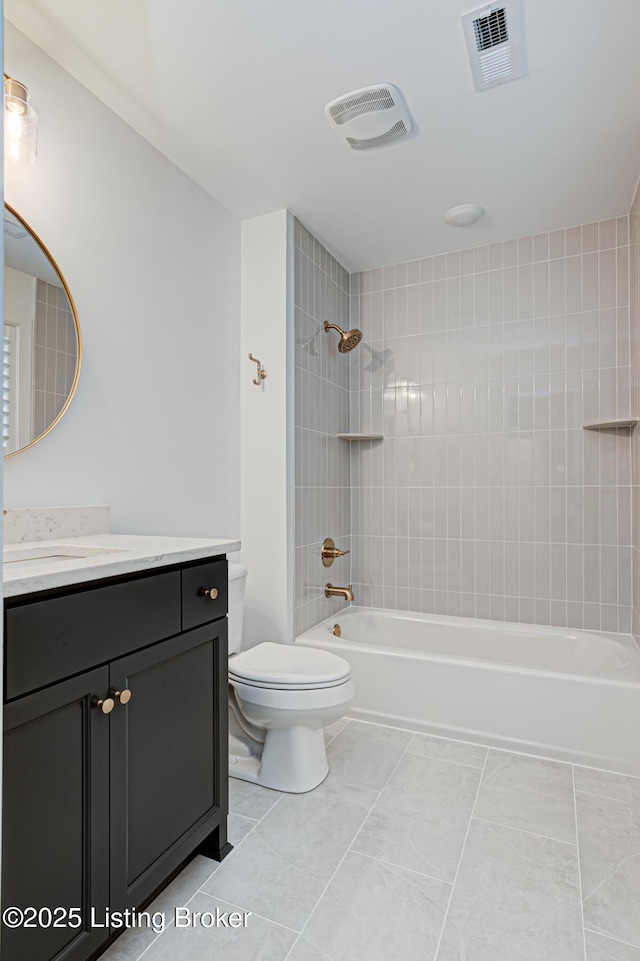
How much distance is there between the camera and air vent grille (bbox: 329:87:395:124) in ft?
5.86

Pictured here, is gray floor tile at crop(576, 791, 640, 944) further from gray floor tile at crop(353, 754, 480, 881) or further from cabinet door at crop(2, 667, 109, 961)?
cabinet door at crop(2, 667, 109, 961)

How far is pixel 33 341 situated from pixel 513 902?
200 centimetres

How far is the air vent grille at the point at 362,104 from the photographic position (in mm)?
1785

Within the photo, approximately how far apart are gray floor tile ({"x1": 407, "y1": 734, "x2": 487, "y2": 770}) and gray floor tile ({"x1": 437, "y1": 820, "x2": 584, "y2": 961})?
0.43m

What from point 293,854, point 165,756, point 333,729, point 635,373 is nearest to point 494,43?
point 635,373

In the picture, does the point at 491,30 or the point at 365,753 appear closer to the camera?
the point at 491,30

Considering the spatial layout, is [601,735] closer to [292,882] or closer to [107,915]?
[292,882]

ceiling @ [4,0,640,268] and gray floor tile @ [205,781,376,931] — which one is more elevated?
ceiling @ [4,0,640,268]

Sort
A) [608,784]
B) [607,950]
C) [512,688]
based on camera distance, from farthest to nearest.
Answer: [512,688] < [608,784] < [607,950]

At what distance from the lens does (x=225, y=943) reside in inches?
49.4

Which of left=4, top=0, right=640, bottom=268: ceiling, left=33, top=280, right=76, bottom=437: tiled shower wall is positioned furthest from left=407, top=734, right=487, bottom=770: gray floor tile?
left=4, top=0, right=640, bottom=268: ceiling

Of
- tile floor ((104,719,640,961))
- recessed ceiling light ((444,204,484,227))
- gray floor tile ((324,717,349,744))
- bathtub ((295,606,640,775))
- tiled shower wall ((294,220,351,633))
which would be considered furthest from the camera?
tiled shower wall ((294,220,351,633))

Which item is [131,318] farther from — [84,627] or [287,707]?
[287,707]

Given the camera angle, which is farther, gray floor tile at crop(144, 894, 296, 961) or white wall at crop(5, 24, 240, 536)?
white wall at crop(5, 24, 240, 536)
